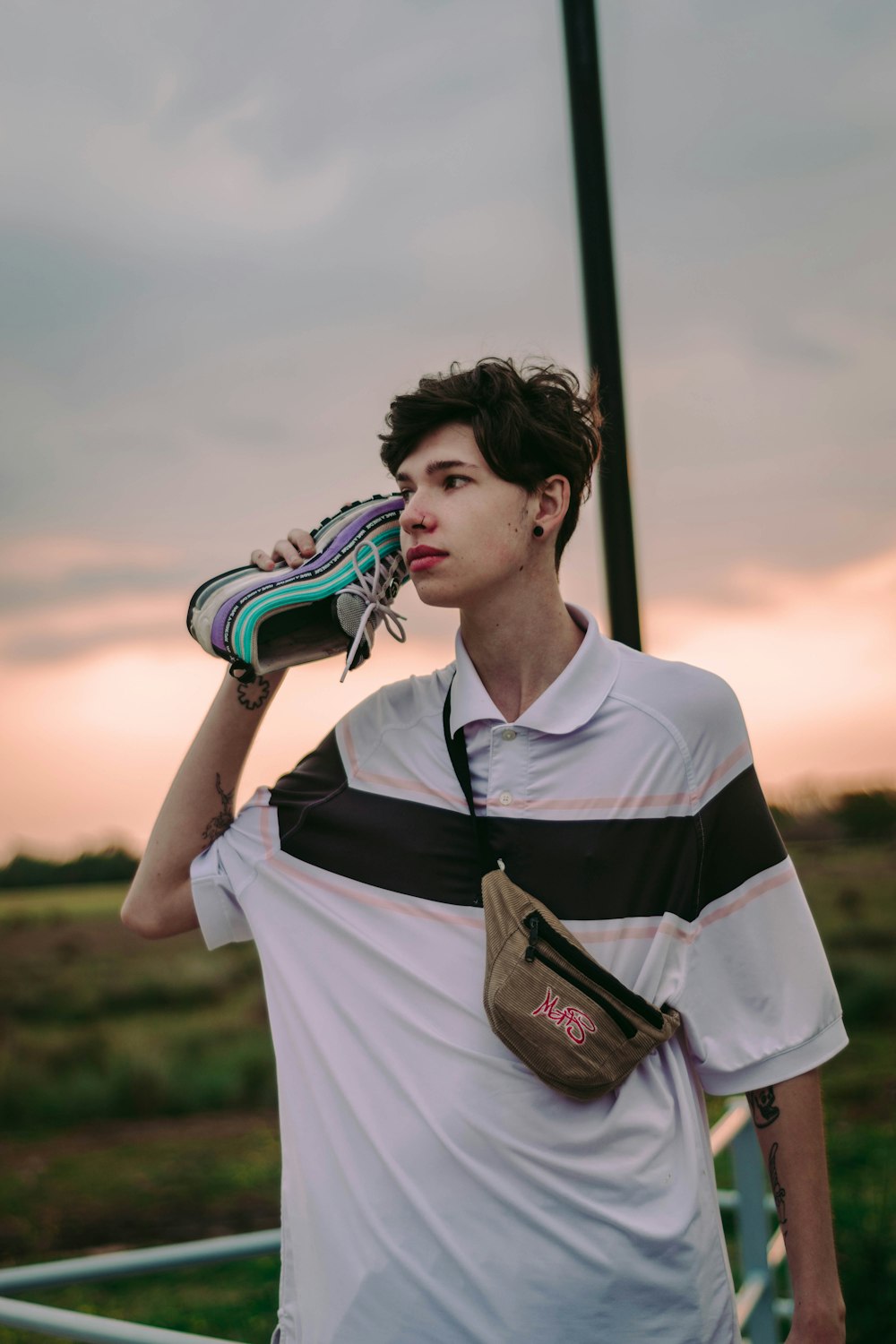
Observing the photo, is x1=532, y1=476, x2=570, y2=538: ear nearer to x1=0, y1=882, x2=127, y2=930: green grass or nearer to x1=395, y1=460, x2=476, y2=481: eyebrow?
x1=395, y1=460, x2=476, y2=481: eyebrow

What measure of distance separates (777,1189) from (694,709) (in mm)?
578

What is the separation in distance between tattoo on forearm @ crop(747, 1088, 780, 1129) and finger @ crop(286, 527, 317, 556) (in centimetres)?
86

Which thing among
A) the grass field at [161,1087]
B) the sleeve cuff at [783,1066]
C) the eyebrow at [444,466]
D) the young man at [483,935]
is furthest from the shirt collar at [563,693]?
the grass field at [161,1087]

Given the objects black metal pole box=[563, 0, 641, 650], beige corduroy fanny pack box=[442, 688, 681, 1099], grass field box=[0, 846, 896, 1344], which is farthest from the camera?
grass field box=[0, 846, 896, 1344]

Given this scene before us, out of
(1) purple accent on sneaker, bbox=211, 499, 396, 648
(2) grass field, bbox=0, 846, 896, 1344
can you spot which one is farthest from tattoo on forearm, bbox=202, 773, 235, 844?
(2) grass field, bbox=0, 846, 896, 1344

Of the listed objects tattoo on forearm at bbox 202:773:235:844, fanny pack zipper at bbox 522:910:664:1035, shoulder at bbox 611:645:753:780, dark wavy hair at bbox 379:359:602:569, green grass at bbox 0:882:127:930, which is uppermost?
dark wavy hair at bbox 379:359:602:569

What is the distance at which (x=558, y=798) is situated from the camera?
134 cm

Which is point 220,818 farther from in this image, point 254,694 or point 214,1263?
point 214,1263

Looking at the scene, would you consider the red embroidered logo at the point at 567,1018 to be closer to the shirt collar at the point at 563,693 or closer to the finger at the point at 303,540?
the shirt collar at the point at 563,693

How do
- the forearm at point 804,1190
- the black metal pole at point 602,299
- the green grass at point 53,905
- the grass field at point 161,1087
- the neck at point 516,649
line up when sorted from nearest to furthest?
the forearm at point 804,1190
the neck at point 516,649
the black metal pole at point 602,299
the green grass at point 53,905
the grass field at point 161,1087

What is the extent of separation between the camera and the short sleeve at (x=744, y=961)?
1317 millimetres

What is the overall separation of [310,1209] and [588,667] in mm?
718

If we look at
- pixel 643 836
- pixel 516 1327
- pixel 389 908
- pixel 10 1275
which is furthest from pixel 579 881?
pixel 10 1275

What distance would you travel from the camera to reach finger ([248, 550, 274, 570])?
1.44 meters
